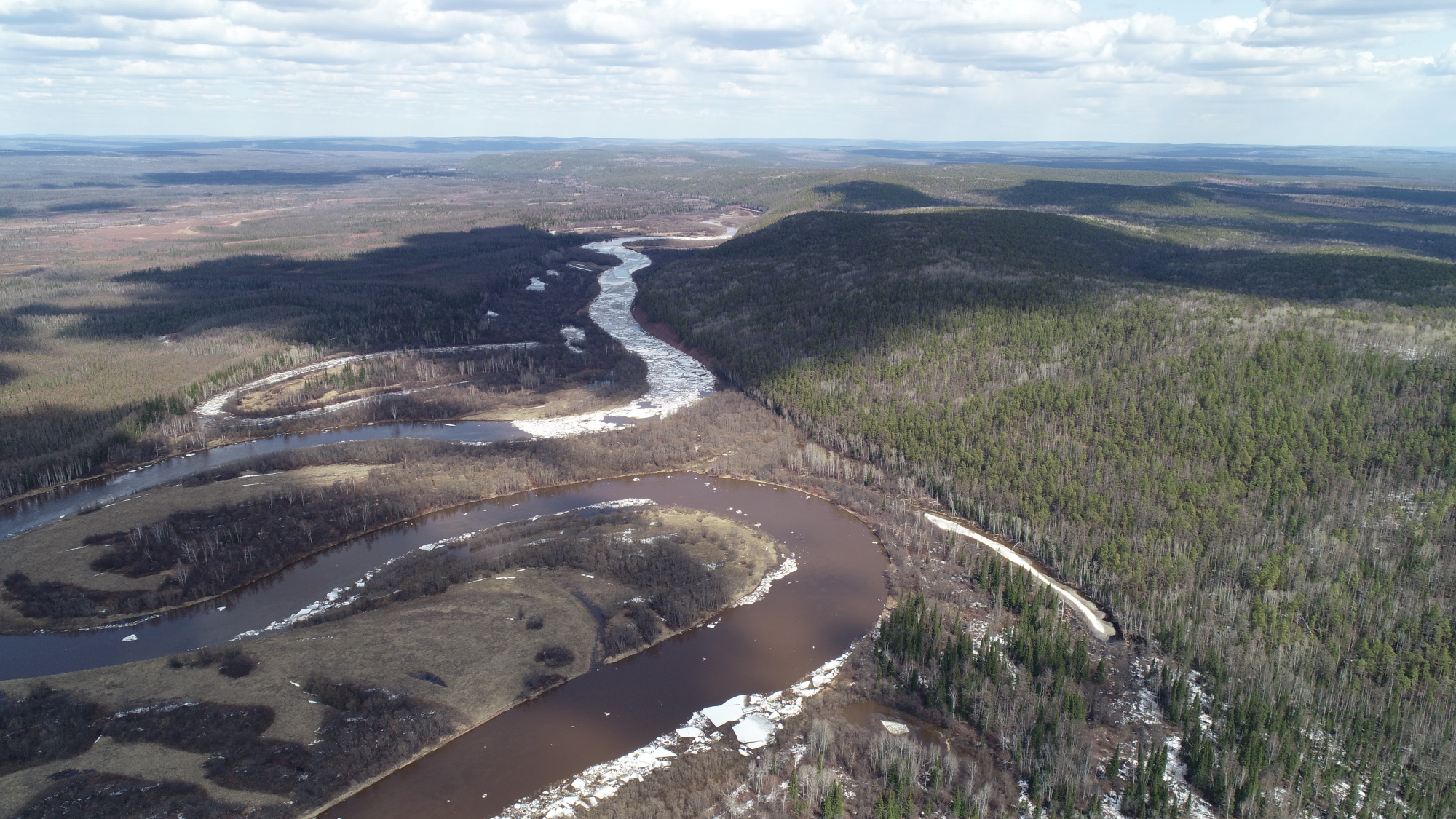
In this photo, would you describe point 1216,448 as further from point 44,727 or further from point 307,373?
point 307,373

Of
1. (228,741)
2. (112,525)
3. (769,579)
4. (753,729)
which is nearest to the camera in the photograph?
(228,741)

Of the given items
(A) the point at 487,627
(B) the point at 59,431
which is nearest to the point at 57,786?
(A) the point at 487,627

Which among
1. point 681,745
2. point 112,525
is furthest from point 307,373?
point 681,745

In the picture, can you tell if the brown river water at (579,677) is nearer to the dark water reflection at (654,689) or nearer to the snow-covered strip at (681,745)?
the dark water reflection at (654,689)

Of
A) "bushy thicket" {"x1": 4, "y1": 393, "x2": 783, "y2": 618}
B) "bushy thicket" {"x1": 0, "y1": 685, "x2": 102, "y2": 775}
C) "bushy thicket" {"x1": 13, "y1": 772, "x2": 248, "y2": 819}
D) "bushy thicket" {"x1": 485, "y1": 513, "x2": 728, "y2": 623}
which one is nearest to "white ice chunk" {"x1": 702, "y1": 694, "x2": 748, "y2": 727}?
"bushy thicket" {"x1": 485, "y1": 513, "x2": 728, "y2": 623}

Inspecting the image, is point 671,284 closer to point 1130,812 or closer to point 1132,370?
point 1132,370

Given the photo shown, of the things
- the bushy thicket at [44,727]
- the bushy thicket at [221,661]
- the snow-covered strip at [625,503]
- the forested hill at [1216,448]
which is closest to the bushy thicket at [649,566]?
the snow-covered strip at [625,503]
